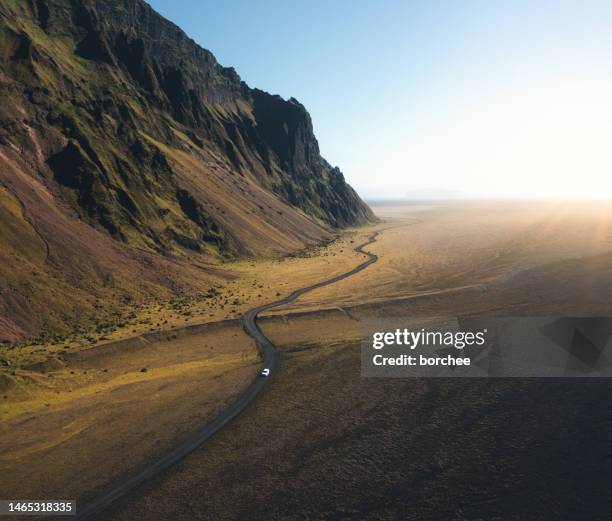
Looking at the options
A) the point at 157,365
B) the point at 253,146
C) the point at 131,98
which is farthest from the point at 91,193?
the point at 253,146

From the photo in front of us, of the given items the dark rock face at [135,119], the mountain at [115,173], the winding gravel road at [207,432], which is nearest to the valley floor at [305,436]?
the winding gravel road at [207,432]

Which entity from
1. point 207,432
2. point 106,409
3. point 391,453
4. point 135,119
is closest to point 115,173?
point 135,119

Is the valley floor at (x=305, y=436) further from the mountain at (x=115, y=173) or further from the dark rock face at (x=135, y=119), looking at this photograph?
the dark rock face at (x=135, y=119)

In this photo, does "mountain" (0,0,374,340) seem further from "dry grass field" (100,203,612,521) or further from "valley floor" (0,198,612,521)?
"dry grass field" (100,203,612,521)

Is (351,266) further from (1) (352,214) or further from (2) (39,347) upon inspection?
(1) (352,214)

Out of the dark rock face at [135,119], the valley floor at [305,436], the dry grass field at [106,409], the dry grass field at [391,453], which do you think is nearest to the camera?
the dry grass field at [391,453]

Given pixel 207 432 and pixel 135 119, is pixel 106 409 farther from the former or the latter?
pixel 135 119
